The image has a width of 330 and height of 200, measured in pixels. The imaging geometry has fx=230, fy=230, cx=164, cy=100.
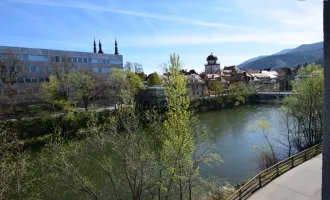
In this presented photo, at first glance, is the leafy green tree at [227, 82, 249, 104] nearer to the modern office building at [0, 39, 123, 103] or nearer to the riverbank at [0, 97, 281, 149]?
the modern office building at [0, 39, 123, 103]

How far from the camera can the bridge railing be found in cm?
991

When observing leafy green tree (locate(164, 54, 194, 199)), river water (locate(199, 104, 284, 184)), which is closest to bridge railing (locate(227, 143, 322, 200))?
leafy green tree (locate(164, 54, 194, 199))

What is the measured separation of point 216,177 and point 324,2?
561 inches

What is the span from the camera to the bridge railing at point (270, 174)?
9912 mm

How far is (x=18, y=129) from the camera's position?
25.1 meters

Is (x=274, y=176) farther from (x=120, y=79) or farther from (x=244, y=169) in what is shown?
(x=120, y=79)

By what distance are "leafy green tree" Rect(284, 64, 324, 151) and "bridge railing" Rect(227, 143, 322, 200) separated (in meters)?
3.56

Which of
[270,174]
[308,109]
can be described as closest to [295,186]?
[270,174]

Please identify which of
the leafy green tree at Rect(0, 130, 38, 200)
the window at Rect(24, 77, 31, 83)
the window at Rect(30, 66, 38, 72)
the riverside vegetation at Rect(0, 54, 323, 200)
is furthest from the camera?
the window at Rect(30, 66, 38, 72)

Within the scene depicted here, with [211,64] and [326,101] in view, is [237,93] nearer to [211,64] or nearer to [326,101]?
[326,101]

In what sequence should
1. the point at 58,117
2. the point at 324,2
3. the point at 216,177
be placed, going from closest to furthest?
1. the point at 324,2
2. the point at 216,177
3. the point at 58,117

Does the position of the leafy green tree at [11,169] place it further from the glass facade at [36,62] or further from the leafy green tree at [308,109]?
the glass facade at [36,62]

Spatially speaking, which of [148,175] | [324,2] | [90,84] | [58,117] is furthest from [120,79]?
[324,2]

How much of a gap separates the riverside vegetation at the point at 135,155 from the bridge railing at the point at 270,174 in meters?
1.90
